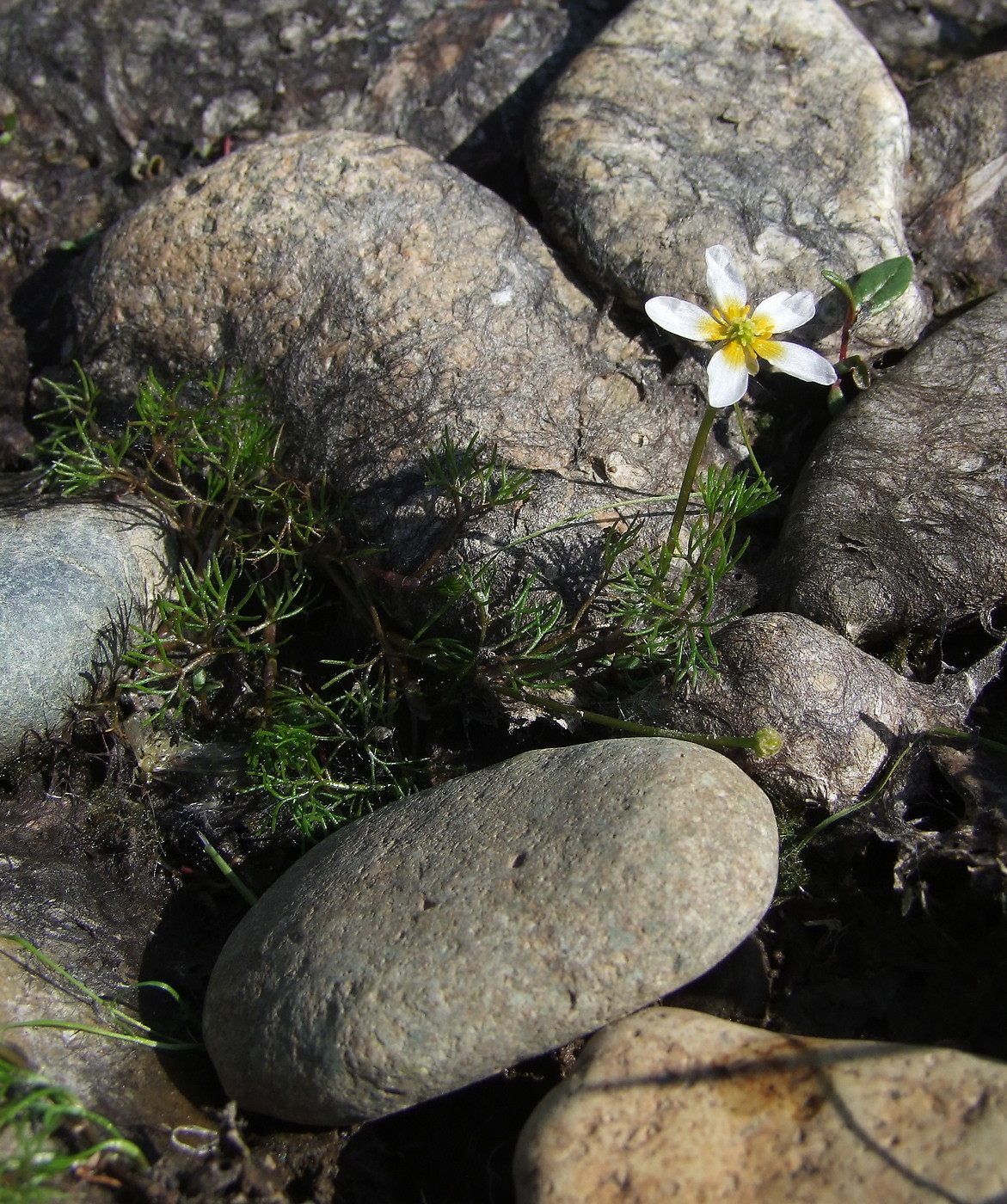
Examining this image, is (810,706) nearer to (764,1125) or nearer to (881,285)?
(764,1125)

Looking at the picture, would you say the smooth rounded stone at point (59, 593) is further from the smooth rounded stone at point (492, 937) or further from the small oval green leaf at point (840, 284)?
the small oval green leaf at point (840, 284)

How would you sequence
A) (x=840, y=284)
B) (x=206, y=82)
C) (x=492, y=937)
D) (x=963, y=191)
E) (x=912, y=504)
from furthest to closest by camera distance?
(x=206, y=82)
(x=963, y=191)
(x=840, y=284)
(x=912, y=504)
(x=492, y=937)

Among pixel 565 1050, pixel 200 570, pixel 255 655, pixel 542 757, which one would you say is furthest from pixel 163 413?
pixel 565 1050

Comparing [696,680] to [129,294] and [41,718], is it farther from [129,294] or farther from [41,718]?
[129,294]

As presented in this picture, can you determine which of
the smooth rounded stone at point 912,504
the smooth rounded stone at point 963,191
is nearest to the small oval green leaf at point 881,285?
the smooth rounded stone at point 912,504

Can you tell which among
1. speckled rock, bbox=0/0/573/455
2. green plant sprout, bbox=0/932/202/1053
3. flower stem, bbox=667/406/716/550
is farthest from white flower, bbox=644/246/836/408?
green plant sprout, bbox=0/932/202/1053

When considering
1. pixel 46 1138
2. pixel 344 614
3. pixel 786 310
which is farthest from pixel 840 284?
pixel 46 1138
